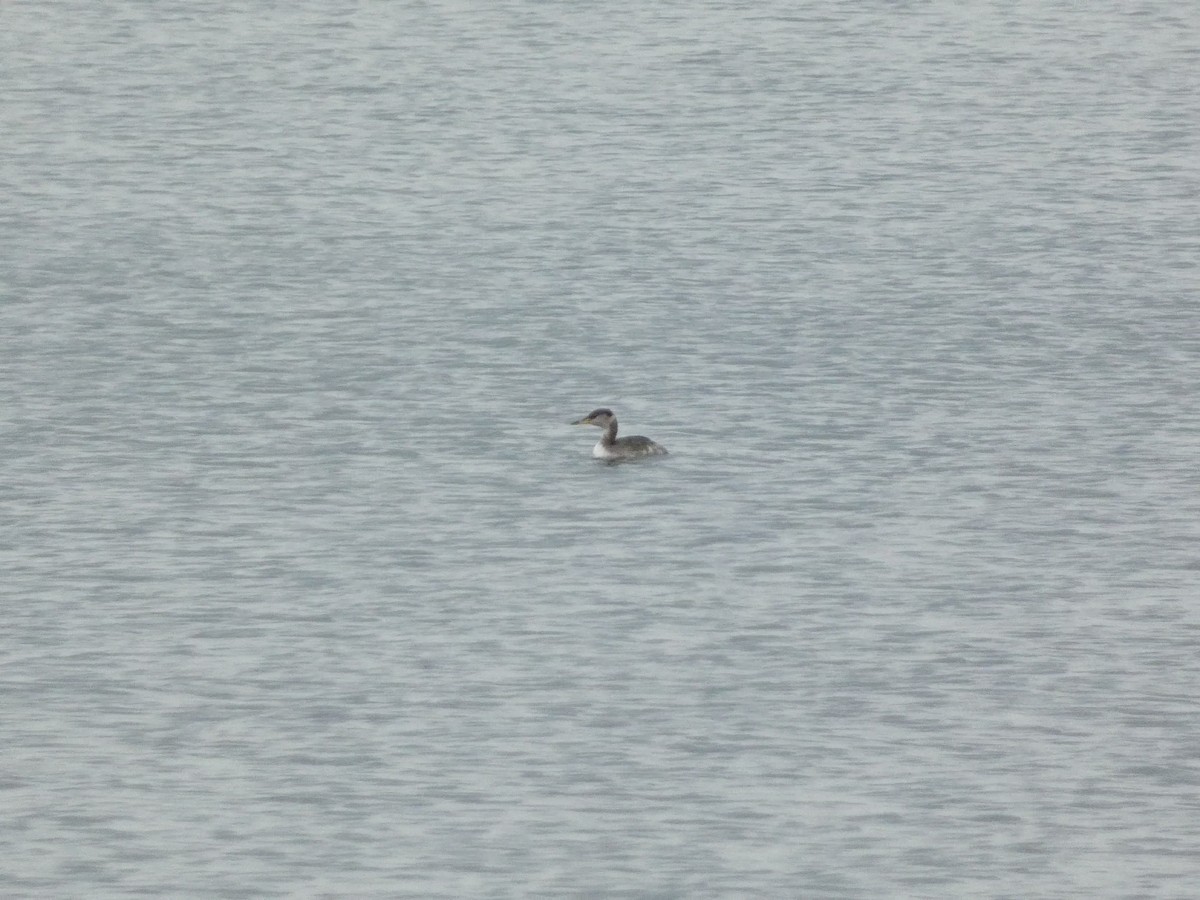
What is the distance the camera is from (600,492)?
17.6 meters

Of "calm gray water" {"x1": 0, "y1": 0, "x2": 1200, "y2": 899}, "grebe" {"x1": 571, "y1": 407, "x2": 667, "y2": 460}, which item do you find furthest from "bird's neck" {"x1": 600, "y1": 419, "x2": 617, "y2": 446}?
"calm gray water" {"x1": 0, "y1": 0, "x2": 1200, "y2": 899}

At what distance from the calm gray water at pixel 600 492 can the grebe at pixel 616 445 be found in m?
0.12

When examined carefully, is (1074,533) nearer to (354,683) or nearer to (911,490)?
(911,490)

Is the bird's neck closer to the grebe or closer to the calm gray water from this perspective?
the grebe

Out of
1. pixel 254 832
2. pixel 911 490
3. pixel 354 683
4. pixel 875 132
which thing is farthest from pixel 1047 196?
pixel 254 832

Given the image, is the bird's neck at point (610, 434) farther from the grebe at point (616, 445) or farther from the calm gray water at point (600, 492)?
the calm gray water at point (600, 492)

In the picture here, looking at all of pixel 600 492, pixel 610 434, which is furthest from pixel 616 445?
pixel 600 492

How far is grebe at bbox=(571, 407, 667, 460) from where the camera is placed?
59.1 feet

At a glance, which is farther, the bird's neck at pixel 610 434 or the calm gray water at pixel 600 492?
the bird's neck at pixel 610 434

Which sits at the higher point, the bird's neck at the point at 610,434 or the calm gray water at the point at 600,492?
the bird's neck at the point at 610,434

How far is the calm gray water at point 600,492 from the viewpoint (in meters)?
12.3

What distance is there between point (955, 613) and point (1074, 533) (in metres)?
1.74

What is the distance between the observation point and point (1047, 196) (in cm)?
2702

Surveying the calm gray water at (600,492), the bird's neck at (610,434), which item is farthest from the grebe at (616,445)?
the calm gray water at (600,492)
